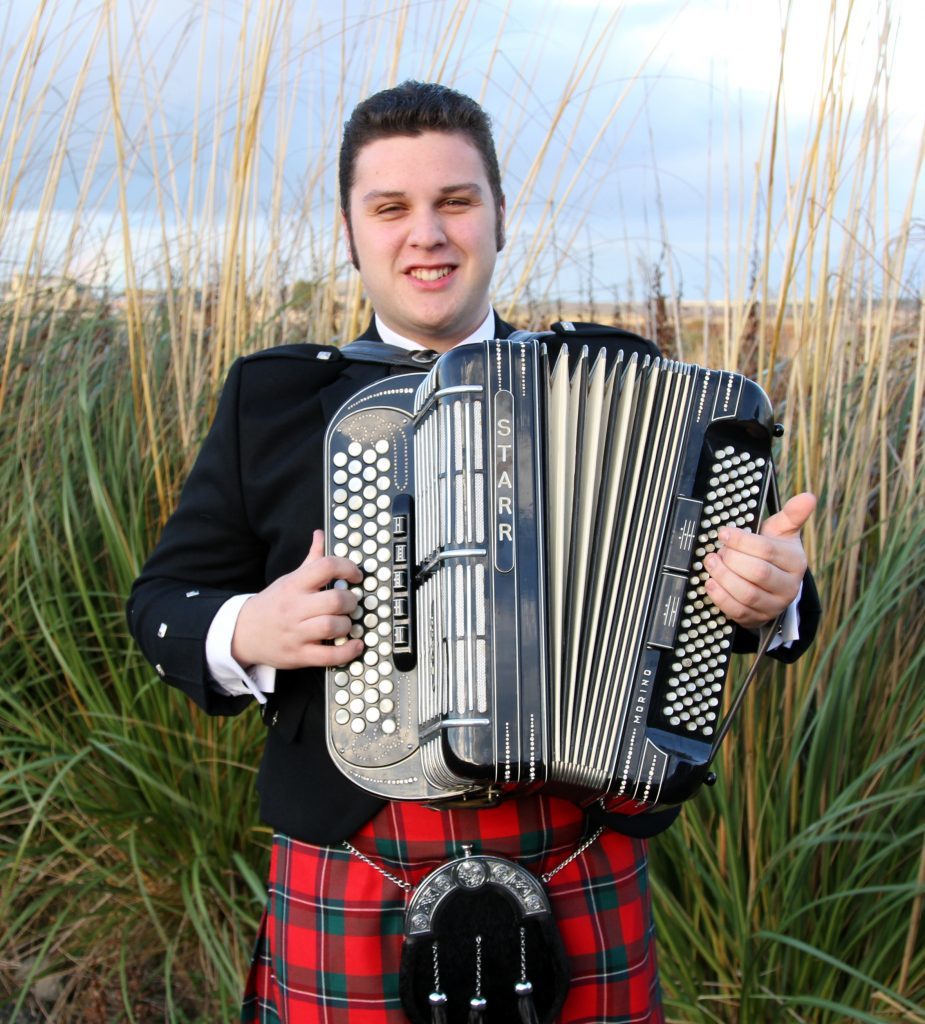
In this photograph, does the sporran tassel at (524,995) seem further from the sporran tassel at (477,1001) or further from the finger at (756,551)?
the finger at (756,551)

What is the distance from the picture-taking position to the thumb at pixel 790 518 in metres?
1.56

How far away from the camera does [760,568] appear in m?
1.53

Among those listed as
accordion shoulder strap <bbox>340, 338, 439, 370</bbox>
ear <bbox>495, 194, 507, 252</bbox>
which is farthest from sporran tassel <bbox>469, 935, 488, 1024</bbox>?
ear <bbox>495, 194, 507, 252</bbox>

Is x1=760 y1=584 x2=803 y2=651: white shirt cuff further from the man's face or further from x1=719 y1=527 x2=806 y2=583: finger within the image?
the man's face

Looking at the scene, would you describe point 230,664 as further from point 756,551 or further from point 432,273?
point 756,551

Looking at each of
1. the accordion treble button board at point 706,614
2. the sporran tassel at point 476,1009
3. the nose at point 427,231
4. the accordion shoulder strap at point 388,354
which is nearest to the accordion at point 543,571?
the accordion treble button board at point 706,614

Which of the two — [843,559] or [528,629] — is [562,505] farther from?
[843,559]

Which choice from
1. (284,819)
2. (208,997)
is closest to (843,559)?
(284,819)

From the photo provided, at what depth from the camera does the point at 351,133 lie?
1899 millimetres

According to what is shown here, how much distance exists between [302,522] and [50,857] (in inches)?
67.4

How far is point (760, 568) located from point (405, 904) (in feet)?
2.52

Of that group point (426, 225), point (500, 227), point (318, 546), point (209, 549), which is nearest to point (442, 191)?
point (426, 225)

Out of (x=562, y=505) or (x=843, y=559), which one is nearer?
(x=562, y=505)

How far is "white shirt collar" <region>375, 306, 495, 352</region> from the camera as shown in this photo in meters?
1.93
